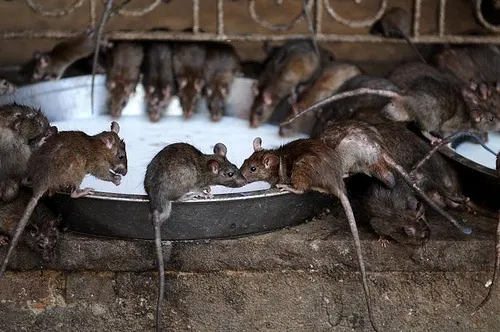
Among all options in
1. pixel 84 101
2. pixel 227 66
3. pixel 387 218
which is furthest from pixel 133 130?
pixel 387 218

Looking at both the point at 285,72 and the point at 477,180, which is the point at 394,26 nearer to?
the point at 285,72

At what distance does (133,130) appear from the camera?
19.0 ft

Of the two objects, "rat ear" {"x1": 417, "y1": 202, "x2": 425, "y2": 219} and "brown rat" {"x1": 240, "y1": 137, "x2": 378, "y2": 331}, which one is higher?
"brown rat" {"x1": 240, "y1": 137, "x2": 378, "y2": 331}

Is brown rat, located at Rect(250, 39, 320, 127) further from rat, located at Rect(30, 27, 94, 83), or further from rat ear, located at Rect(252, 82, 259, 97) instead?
rat, located at Rect(30, 27, 94, 83)

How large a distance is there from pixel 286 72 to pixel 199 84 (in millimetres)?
600

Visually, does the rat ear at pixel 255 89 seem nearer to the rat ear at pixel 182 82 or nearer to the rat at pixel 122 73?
the rat ear at pixel 182 82

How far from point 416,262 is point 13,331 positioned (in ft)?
5.96

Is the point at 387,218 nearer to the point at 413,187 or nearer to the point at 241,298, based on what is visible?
the point at 413,187

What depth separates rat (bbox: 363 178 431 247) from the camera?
14.7ft

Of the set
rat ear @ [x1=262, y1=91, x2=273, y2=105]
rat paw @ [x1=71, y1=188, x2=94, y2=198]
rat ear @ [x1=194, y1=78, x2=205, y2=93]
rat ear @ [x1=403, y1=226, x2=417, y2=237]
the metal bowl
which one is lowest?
rat ear @ [x1=403, y1=226, x2=417, y2=237]

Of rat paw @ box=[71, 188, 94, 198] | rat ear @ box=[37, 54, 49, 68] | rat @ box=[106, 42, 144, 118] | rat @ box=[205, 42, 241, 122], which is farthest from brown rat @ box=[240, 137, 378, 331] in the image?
rat ear @ box=[37, 54, 49, 68]

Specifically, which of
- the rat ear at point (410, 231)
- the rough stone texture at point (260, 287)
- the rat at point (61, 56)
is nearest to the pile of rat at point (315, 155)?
the rat ear at point (410, 231)

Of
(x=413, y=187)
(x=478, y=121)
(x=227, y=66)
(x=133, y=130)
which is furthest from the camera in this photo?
(x=227, y=66)

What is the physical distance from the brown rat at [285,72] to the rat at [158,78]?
1.75 ft
